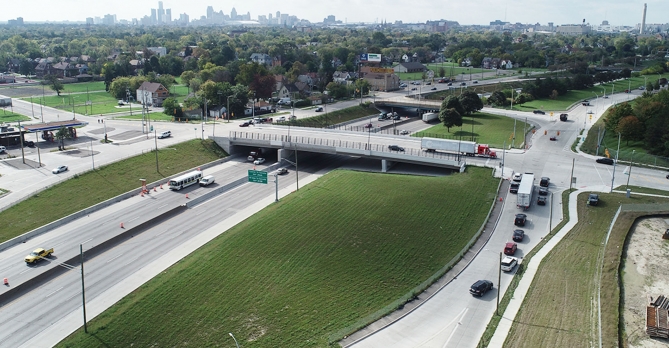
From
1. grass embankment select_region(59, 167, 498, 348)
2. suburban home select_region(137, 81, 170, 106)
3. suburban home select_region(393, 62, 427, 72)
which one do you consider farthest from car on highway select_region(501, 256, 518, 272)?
suburban home select_region(393, 62, 427, 72)

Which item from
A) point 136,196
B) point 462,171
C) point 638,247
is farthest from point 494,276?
point 136,196

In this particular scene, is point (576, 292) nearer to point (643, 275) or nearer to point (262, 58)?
point (643, 275)

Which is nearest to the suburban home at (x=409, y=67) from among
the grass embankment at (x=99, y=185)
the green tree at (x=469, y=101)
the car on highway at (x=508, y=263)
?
the green tree at (x=469, y=101)

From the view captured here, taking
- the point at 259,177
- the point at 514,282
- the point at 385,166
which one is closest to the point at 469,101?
the point at 385,166

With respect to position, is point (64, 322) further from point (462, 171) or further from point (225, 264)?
point (462, 171)

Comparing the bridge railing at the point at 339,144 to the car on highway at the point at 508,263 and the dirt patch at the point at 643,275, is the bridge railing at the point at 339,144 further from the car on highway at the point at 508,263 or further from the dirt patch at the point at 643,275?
the car on highway at the point at 508,263

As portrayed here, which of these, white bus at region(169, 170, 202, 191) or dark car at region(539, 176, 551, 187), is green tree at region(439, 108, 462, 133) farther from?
white bus at region(169, 170, 202, 191)

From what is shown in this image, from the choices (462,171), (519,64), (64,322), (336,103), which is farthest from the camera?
(519,64)
